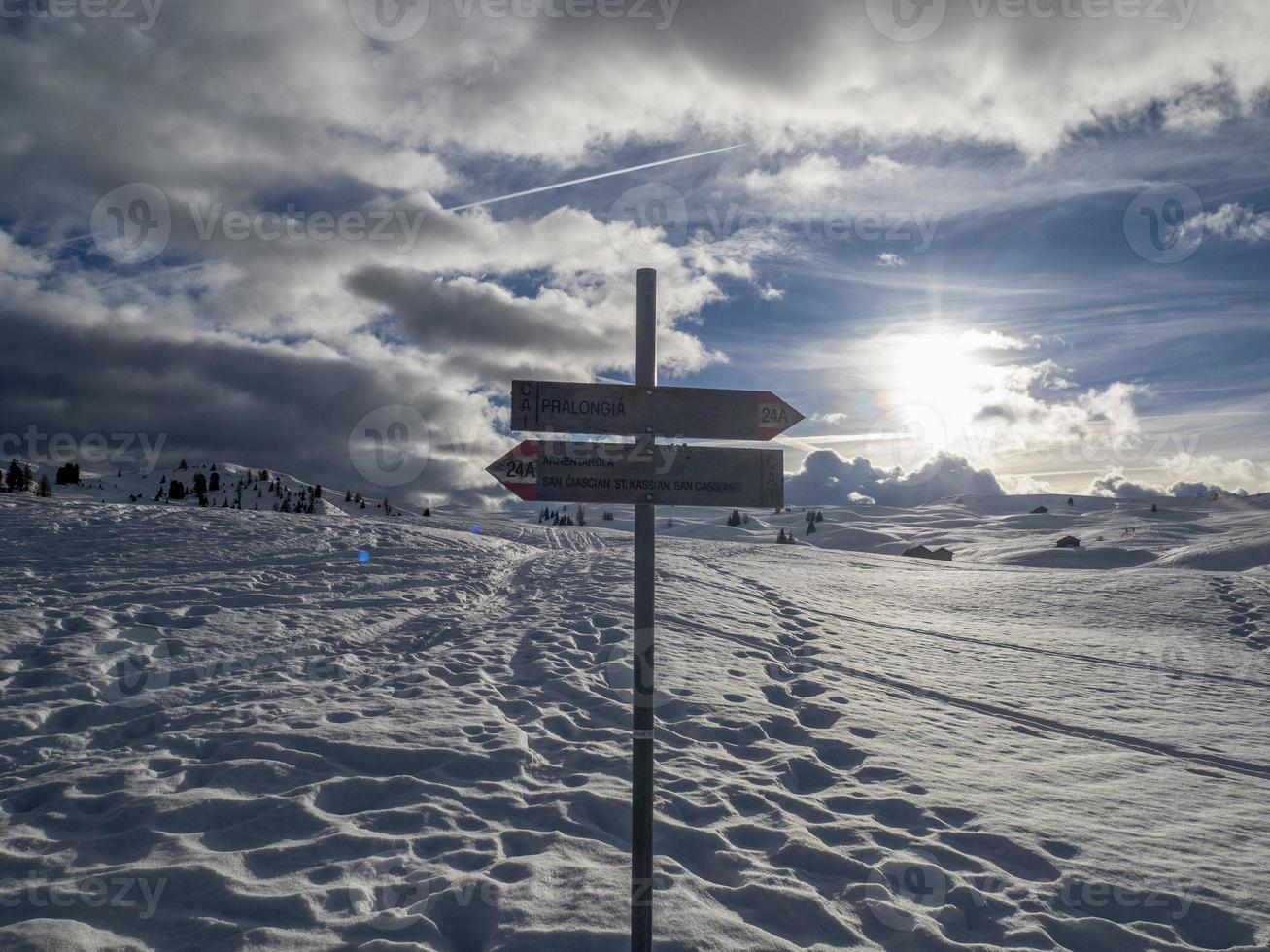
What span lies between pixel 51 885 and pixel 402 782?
234 cm

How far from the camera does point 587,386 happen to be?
3.72m

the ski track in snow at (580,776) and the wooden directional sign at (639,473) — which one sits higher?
the wooden directional sign at (639,473)

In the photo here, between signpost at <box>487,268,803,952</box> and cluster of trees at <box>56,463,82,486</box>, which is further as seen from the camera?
cluster of trees at <box>56,463,82,486</box>

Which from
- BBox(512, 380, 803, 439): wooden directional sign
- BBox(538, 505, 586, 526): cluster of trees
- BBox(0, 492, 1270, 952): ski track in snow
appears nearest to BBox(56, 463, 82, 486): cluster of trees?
BBox(538, 505, 586, 526): cluster of trees

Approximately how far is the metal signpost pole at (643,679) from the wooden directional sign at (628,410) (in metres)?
0.11

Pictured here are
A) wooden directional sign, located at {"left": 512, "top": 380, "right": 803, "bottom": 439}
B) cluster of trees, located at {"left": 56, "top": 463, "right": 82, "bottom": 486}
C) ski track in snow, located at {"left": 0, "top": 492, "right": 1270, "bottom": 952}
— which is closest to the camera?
wooden directional sign, located at {"left": 512, "top": 380, "right": 803, "bottom": 439}

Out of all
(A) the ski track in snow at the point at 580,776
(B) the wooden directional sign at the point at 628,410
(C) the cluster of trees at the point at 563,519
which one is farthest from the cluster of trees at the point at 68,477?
(B) the wooden directional sign at the point at 628,410

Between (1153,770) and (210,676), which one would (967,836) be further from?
(210,676)

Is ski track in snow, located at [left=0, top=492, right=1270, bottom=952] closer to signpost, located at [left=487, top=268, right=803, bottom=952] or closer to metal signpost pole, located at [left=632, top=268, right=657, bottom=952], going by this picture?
metal signpost pole, located at [left=632, top=268, right=657, bottom=952]

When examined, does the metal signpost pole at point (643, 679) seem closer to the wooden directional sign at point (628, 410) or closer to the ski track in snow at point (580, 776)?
the wooden directional sign at point (628, 410)

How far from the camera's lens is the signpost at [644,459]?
360 centimetres

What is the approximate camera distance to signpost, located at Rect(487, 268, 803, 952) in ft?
11.8

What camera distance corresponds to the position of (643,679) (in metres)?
3.59

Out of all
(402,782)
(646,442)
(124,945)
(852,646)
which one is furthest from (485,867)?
(852,646)
